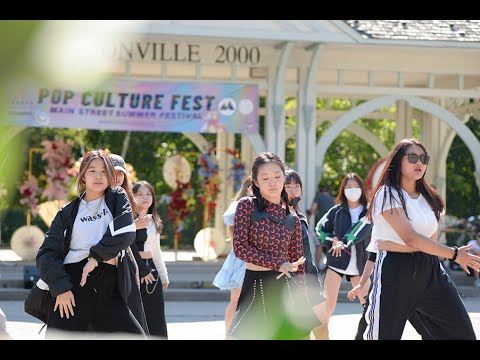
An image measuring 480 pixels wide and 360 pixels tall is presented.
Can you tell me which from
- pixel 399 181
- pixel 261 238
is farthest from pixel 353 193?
pixel 261 238

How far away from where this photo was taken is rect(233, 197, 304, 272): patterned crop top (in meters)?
7.45

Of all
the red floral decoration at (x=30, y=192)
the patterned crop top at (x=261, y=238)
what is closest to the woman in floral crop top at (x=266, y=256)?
the patterned crop top at (x=261, y=238)

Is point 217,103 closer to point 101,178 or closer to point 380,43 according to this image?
point 380,43

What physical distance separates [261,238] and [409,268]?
0.96 meters

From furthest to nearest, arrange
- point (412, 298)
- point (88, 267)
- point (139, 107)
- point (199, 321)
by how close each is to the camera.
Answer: point (139, 107) < point (199, 321) < point (412, 298) < point (88, 267)

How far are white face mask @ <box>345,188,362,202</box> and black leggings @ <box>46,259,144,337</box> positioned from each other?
14.1 feet

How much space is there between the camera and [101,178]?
7457 millimetres

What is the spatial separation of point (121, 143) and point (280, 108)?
16.5 m

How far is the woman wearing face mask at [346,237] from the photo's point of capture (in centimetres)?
1108

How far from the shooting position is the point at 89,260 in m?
7.25

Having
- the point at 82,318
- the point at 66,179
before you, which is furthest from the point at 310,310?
the point at 66,179

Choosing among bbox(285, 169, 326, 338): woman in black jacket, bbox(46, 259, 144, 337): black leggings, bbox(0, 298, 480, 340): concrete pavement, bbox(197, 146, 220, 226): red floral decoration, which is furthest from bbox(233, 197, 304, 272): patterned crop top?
bbox(197, 146, 220, 226): red floral decoration

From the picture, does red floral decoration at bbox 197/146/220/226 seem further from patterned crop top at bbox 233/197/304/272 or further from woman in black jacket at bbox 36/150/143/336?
woman in black jacket at bbox 36/150/143/336

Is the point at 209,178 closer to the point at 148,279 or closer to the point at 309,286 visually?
the point at 148,279
